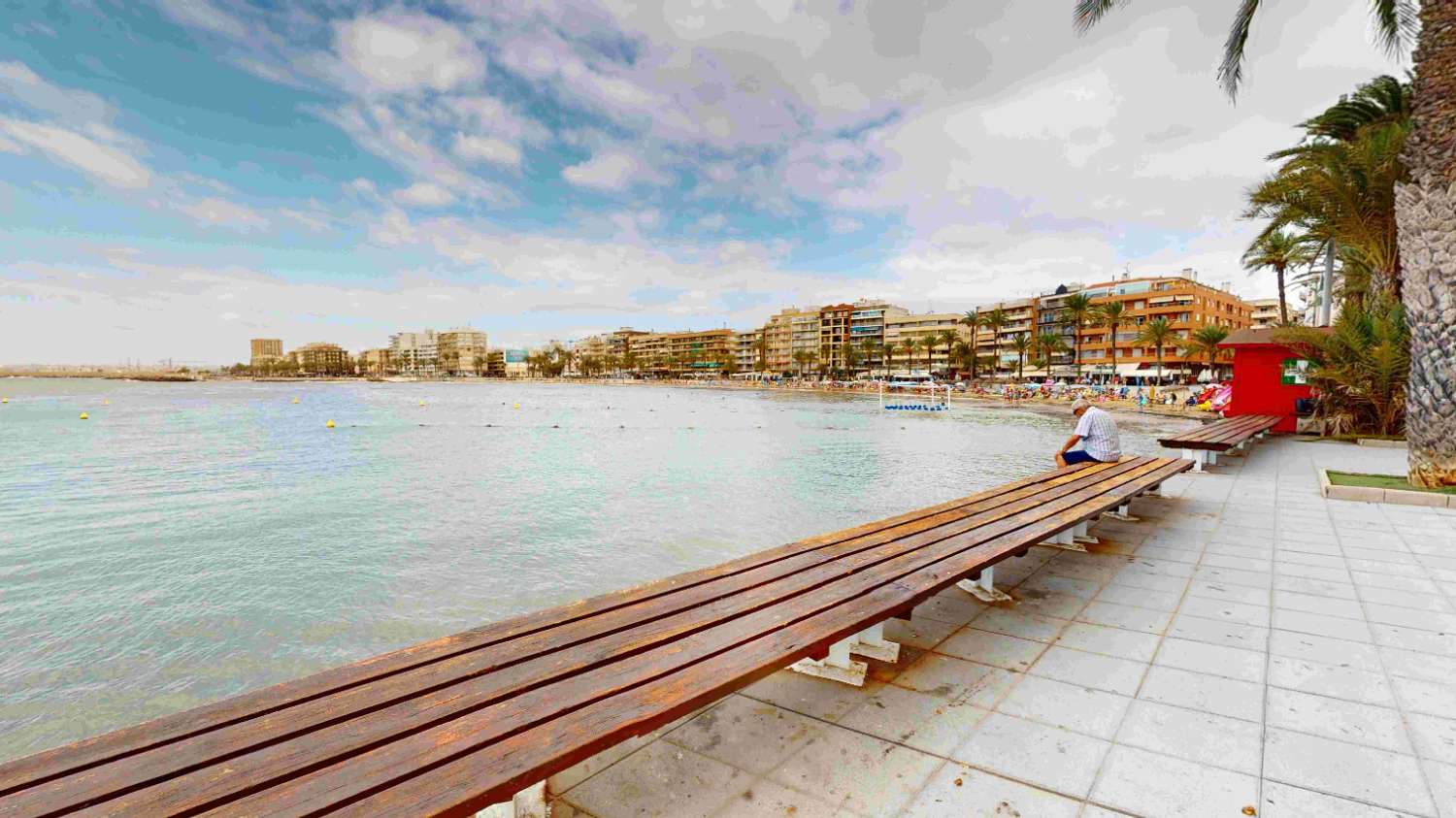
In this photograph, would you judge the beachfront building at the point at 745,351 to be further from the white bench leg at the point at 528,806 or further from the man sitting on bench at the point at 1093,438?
the white bench leg at the point at 528,806

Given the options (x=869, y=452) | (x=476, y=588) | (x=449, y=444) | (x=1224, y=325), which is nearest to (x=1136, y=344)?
(x=1224, y=325)

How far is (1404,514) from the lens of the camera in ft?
23.4

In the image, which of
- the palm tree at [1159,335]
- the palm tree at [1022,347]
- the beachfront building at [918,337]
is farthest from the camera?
the beachfront building at [918,337]

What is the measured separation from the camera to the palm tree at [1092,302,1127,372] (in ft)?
226

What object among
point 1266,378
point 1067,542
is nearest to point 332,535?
point 1067,542

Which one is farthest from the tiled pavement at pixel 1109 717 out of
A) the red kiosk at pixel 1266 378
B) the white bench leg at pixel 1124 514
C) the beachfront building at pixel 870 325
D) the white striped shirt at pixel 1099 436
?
the beachfront building at pixel 870 325

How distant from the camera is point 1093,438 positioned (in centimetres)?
774

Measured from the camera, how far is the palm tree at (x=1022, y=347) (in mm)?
95475

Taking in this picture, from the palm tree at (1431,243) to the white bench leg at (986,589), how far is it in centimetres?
772

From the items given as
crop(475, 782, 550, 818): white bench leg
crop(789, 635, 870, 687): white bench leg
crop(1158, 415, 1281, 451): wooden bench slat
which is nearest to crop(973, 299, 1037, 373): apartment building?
crop(1158, 415, 1281, 451): wooden bench slat

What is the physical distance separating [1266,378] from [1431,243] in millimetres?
10343

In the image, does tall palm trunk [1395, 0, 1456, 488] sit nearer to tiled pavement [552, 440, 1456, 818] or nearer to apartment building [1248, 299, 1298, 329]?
tiled pavement [552, 440, 1456, 818]

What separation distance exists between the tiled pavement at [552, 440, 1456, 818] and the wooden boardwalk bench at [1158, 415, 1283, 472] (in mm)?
5003

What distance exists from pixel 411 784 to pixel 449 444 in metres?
25.0
